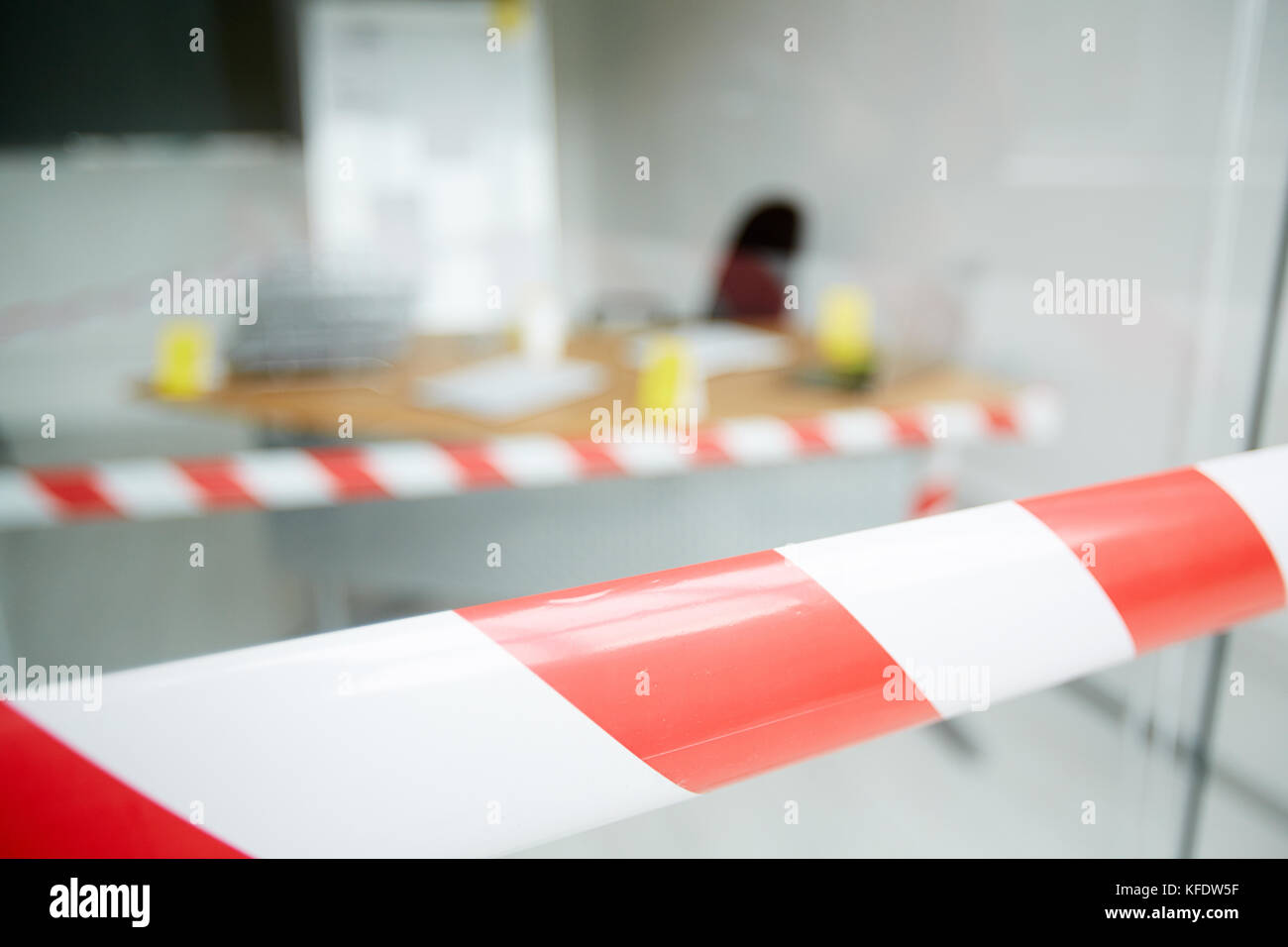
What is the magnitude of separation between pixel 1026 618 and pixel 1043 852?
26.3 inches

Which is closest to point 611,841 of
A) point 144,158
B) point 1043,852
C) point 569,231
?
point 1043,852

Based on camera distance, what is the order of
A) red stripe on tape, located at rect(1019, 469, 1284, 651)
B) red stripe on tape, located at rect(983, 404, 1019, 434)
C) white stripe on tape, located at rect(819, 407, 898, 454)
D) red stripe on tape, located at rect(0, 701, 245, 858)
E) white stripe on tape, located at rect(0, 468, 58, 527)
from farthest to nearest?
red stripe on tape, located at rect(983, 404, 1019, 434) → white stripe on tape, located at rect(819, 407, 898, 454) → white stripe on tape, located at rect(0, 468, 58, 527) → red stripe on tape, located at rect(1019, 469, 1284, 651) → red stripe on tape, located at rect(0, 701, 245, 858)

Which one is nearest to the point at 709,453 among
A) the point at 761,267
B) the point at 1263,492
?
the point at 1263,492

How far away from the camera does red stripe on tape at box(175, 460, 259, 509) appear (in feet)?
4.18

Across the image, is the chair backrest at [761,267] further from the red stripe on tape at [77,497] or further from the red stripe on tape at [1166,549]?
the red stripe on tape at [1166,549]

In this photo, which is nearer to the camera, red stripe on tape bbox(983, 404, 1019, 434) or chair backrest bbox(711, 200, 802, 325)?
red stripe on tape bbox(983, 404, 1019, 434)

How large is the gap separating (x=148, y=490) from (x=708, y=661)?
122 cm

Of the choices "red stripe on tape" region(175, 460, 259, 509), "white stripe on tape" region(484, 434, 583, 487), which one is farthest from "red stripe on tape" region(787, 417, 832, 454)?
"red stripe on tape" region(175, 460, 259, 509)

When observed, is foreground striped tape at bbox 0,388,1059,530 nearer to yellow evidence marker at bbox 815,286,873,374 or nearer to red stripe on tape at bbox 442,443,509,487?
red stripe on tape at bbox 442,443,509,487

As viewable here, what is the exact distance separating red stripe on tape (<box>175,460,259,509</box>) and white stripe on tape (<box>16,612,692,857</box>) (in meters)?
1.08

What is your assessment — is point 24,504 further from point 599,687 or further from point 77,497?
point 599,687

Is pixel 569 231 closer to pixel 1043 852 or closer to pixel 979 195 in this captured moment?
pixel 979 195

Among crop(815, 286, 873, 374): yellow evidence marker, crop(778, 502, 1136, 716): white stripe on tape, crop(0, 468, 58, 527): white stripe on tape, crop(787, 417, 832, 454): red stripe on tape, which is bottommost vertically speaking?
crop(0, 468, 58, 527): white stripe on tape

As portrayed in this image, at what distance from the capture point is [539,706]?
320 millimetres
